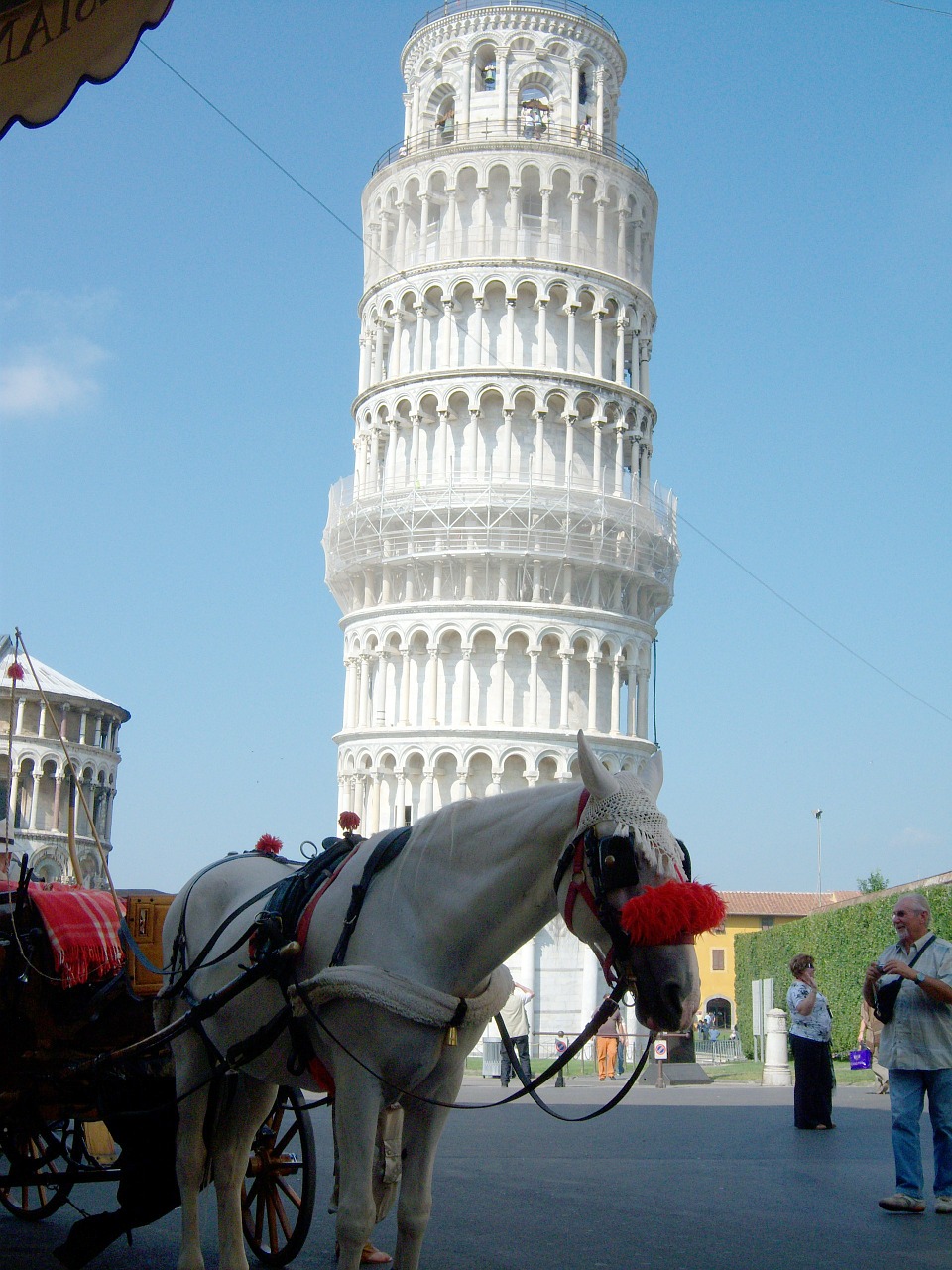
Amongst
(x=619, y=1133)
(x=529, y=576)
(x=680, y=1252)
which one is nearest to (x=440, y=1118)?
(x=680, y=1252)

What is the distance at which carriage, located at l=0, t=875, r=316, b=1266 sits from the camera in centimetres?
615

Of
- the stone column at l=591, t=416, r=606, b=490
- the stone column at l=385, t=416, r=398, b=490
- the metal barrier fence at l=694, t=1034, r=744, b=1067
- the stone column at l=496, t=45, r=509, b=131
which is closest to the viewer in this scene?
the metal barrier fence at l=694, t=1034, r=744, b=1067

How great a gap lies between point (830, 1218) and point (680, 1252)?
1.38 m

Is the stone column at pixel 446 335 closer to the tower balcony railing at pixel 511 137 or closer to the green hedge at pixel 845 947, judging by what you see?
the tower balcony railing at pixel 511 137

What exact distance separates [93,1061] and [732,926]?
228 ft

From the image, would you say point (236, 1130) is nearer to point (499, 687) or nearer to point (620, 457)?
point (499, 687)

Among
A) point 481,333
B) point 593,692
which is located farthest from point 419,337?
point 593,692

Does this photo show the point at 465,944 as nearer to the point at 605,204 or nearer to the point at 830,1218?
the point at 830,1218

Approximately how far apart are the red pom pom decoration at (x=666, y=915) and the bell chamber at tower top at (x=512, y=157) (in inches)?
1736

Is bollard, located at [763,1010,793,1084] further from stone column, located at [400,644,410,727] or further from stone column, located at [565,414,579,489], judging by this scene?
stone column, located at [565,414,579,489]

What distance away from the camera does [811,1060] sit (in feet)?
40.8

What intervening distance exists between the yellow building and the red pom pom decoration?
67.3 meters

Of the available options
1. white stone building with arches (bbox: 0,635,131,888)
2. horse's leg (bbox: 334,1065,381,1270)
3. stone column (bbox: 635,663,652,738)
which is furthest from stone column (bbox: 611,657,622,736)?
horse's leg (bbox: 334,1065,381,1270)

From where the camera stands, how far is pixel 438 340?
46969 mm
